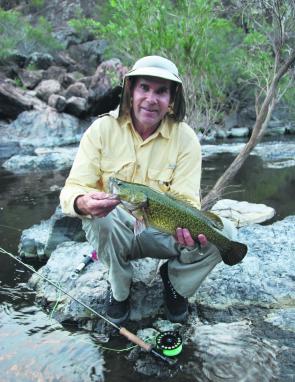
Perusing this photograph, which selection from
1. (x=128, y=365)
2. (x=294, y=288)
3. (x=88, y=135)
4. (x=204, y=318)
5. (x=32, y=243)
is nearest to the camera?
(x=128, y=365)

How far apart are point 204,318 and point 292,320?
0.81m

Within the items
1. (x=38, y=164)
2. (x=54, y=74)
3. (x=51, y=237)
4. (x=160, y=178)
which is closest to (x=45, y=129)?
(x=54, y=74)

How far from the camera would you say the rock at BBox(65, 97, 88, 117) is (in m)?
29.3

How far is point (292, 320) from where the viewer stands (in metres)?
3.82

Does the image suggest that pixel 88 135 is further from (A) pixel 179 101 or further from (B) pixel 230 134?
(B) pixel 230 134

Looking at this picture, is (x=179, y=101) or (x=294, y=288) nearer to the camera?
(x=179, y=101)

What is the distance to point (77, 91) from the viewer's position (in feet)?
102

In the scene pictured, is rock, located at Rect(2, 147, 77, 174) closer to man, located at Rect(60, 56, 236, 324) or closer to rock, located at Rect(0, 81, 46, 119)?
rock, located at Rect(0, 81, 46, 119)

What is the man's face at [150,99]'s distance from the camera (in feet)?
11.7

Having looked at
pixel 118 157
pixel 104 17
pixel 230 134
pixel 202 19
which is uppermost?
pixel 104 17

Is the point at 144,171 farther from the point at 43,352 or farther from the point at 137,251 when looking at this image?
the point at 43,352

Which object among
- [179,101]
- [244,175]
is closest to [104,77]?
[244,175]

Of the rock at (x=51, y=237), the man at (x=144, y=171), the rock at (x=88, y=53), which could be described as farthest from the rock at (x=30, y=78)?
the man at (x=144, y=171)

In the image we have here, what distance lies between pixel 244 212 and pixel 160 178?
231 inches
